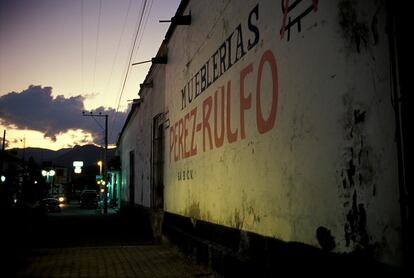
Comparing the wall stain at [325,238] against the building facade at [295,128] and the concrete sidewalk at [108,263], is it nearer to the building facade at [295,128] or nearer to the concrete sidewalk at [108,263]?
the building facade at [295,128]

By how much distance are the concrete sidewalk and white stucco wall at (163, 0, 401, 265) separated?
4.43 feet

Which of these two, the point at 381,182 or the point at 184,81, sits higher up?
the point at 184,81

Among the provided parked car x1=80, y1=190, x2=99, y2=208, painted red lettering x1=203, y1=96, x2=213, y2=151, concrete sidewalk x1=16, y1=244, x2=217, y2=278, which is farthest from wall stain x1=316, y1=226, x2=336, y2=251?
parked car x1=80, y1=190, x2=99, y2=208

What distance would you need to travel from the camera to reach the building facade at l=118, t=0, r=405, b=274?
3.35 meters

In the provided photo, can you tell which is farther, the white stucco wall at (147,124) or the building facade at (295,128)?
the white stucco wall at (147,124)

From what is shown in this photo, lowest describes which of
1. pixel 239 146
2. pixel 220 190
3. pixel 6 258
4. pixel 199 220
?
pixel 6 258

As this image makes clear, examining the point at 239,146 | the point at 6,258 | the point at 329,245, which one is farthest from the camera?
the point at 6,258

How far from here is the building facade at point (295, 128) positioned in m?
3.35

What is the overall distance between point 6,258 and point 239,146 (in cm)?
654

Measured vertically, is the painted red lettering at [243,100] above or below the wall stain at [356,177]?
above

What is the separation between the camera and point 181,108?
36.1 feet

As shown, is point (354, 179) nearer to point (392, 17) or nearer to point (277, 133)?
point (392, 17)

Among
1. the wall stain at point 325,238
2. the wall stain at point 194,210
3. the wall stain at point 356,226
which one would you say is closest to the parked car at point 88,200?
the wall stain at point 194,210

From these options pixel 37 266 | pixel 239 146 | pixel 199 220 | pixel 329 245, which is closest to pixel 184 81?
pixel 199 220
